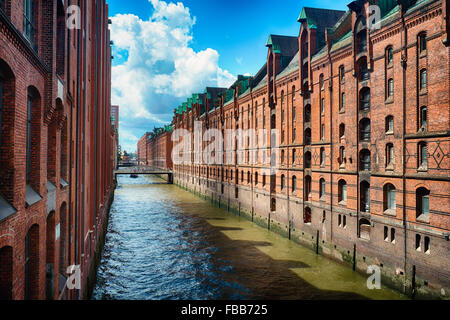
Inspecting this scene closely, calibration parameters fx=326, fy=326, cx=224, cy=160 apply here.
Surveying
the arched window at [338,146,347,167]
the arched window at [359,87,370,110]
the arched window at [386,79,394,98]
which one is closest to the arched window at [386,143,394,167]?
the arched window at [386,79,394,98]

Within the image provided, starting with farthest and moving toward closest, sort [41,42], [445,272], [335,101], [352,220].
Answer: [335,101], [352,220], [445,272], [41,42]

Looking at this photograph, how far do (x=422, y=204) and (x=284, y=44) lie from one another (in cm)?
2152

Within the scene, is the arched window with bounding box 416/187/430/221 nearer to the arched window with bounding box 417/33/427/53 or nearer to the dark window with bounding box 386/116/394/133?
the dark window with bounding box 386/116/394/133

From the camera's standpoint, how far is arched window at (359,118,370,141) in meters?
18.3

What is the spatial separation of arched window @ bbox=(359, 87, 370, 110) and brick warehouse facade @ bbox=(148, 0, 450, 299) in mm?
59

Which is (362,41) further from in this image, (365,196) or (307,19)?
(365,196)

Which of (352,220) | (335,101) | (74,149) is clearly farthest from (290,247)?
(74,149)

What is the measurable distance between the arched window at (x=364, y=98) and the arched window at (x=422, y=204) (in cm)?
570

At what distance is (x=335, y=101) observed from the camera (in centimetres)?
2064

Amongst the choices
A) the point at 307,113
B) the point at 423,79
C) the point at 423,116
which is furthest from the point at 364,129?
the point at 307,113

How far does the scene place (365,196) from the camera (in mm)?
18297

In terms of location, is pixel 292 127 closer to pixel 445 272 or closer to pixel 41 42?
pixel 445 272

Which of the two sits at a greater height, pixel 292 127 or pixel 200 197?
pixel 292 127
